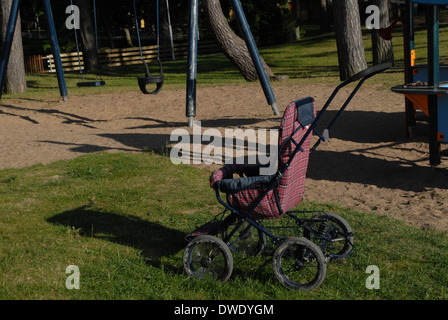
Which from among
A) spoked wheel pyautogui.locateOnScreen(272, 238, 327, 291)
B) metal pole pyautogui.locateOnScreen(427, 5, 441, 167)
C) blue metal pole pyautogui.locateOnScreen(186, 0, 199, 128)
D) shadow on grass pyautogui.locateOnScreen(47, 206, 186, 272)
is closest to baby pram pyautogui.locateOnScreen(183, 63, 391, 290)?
spoked wheel pyautogui.locateOnScreen(272, 238, 327, 291)

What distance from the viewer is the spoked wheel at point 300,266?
180 inches

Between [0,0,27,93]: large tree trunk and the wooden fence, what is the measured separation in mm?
10757

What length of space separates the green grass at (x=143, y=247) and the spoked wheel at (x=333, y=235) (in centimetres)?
13

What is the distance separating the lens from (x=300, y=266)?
4762 mm

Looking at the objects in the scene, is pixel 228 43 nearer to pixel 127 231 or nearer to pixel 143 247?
pixel 127 231

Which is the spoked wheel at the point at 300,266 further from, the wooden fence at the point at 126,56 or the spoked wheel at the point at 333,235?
the wooden fence at the point at 126,56

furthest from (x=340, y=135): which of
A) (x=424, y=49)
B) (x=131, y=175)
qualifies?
(x=424, y=49)

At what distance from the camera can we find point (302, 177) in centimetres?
504

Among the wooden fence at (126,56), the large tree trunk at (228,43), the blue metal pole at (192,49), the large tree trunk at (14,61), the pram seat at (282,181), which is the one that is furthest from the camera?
the wooden fence at (126,56)

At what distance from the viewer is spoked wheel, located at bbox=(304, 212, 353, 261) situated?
5059 mm

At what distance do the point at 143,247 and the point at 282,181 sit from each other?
1.71 m

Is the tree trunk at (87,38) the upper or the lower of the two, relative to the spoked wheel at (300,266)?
upper

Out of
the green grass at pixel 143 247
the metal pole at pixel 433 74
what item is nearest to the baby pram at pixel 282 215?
the green grass at pixel 143 247

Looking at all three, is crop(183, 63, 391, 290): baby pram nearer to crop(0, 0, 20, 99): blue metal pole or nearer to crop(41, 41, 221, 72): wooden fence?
crop(0, 0, 20, 99): blue metal pole
